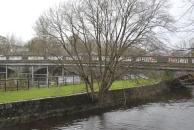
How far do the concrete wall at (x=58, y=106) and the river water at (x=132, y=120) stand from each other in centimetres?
76

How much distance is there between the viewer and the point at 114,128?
958 inches

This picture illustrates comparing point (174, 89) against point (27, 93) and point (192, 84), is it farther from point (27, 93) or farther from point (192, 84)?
point (27, 93)

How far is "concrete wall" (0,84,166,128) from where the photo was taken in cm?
2473

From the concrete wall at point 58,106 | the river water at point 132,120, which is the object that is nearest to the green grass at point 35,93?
the concrete wall at point 58,106

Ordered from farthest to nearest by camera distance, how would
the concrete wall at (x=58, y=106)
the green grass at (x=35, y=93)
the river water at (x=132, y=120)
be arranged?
1. the green grass at (x=35, y=93)
2. the concrete wall at (x=58, y=106)
3. the river water at (x=132, y=120)

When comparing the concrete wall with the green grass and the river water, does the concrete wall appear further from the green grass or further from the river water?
the green grass

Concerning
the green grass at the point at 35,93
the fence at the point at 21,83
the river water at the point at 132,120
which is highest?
the fence at the point at 21,83

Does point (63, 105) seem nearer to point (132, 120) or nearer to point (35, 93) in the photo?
point (35, 93)

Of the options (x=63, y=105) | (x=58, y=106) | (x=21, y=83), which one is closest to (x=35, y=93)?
(x=63, y=105)

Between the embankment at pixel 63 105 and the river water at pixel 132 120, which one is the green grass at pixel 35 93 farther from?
the river water at pixel 132 120

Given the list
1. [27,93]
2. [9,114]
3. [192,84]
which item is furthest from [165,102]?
[192,84]

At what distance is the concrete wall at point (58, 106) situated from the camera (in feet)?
81.1

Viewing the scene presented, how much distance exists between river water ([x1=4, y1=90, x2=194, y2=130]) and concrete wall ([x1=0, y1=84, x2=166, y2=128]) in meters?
0.76

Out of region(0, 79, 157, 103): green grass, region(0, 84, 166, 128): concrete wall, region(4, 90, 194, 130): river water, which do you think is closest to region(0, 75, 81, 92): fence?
region(0, 79, 157, 103): green grass
